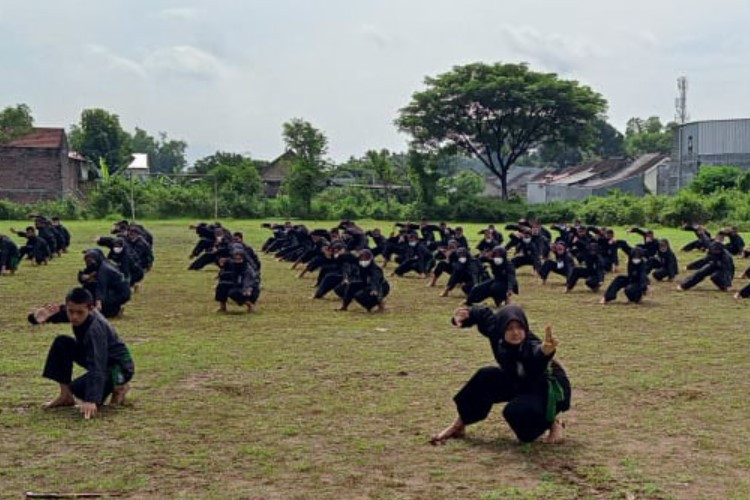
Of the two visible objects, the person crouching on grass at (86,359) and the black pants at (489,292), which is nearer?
the person crouching on grass at (86,359)

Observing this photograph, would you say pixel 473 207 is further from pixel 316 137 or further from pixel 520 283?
pixel 520 283

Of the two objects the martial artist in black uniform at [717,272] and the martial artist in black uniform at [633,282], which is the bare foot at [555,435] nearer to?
the martial artist in black uniform at [633,282]

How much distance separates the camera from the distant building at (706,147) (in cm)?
6053

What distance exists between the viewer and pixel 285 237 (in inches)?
1187

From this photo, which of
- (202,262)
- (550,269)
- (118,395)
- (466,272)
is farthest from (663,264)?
(118,395)

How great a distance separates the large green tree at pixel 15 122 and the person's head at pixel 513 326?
6500 centimetres

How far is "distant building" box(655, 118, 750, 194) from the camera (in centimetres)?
6053

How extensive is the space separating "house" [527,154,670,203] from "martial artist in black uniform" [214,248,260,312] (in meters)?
61.2

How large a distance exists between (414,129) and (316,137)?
636 centimetres

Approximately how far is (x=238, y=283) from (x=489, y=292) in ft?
14.7

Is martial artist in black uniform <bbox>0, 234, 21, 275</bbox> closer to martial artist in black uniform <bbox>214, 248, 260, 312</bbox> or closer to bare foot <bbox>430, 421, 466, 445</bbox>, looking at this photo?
martial artist in black uniform <bbox>214, 248, 260, 312</bbox>

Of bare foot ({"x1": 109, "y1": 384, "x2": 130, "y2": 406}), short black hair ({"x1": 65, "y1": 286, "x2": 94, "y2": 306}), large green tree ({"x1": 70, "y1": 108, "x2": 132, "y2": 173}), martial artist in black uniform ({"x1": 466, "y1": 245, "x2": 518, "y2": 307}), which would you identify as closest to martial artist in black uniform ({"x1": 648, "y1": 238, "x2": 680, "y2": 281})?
martial artist in black uniform ({"x1": 466, "y1": 245, "x2": 518, "y2": 307})

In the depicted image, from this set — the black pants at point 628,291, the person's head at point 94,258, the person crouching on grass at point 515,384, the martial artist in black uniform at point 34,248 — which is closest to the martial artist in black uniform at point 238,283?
the person's head at point 94,258

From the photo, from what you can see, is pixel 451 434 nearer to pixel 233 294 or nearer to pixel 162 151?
pixel 233 294
